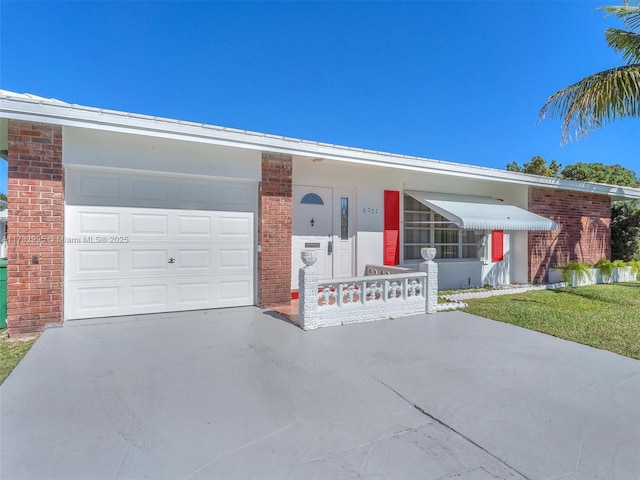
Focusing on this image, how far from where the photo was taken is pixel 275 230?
8445 millimetres

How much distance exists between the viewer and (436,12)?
1111 cm

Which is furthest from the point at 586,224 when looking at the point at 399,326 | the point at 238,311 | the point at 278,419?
the point at 278,419

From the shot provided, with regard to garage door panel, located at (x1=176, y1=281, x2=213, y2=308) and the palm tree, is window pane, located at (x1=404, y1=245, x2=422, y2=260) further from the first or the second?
garage door panel, located at (x1=176, y1=281, x2=213, y2=308)

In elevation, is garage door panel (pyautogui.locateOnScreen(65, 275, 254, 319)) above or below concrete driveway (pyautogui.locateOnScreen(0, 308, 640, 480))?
above

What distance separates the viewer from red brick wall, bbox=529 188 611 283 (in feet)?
42.4

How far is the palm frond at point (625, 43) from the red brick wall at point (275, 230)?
10.3 m

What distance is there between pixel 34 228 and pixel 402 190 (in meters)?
9.44

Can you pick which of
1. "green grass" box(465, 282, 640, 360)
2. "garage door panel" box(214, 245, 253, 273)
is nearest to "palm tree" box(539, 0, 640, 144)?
"green grass" box(465, 282, 640, 360)

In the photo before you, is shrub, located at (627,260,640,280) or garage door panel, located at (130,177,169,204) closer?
garage door panel, located at (130,177,169,204)

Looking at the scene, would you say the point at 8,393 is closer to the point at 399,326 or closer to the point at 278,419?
the point at 278,419

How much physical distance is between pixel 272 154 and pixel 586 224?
1385cm

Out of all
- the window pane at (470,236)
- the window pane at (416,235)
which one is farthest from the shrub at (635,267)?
the window pane at (416,235)

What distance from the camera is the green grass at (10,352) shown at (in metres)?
4.69

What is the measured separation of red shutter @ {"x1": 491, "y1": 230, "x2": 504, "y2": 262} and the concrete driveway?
23.5 feet
